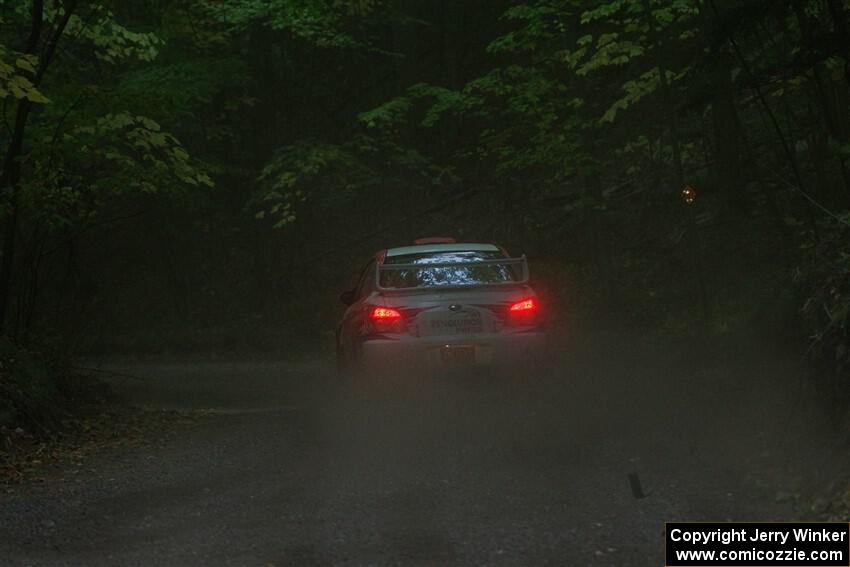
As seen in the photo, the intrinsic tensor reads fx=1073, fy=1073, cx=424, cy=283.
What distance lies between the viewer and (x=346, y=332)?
12.7 meters

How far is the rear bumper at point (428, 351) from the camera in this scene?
1126 cm

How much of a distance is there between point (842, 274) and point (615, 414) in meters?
3.02

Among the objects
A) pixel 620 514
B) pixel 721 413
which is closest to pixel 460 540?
pixel 620 514

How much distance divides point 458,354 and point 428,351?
0.32 meters

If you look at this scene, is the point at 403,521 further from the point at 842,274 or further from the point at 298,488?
the point at 842,274

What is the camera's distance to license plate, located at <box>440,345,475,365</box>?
1127 centimetres

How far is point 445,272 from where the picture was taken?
12180 millimetres

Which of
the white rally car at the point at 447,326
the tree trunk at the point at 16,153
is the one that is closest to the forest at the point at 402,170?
the tree trunk at the point at 16,153

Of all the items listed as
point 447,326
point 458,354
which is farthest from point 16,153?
point 458,354

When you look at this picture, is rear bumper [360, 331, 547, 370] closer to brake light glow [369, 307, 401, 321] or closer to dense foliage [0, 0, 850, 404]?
brake light glow [369, 307, 401, 321]

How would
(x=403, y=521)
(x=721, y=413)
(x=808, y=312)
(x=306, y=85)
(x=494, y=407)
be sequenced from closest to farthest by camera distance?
(x=403, y=521) → (x=808, y=312) → (x=721, y=413) → (x=494, y=407) → (x=306, y=85)

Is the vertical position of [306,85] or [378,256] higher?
[306,85]

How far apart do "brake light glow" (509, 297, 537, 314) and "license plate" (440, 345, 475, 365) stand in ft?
2.20

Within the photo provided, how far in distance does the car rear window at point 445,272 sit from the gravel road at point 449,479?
1.21m
